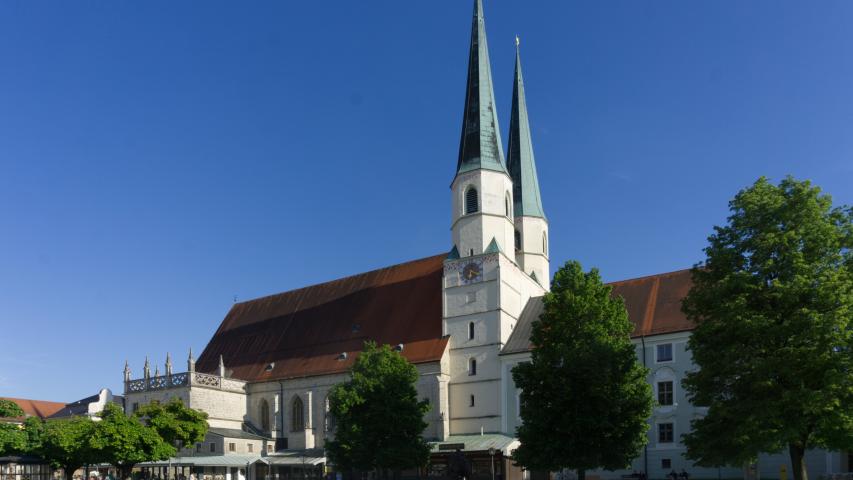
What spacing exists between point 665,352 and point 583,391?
50.2 ft

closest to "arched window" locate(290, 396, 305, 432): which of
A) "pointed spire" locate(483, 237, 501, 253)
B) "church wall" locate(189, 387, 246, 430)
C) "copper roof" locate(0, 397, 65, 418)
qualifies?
"church wall" locate(189, 387, 246, 430)

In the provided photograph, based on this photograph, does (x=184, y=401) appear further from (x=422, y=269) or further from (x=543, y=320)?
(x=543, y=320)

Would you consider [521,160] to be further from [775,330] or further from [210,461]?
[775,330]

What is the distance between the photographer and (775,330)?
25.8m

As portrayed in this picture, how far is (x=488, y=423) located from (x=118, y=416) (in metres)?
21.6

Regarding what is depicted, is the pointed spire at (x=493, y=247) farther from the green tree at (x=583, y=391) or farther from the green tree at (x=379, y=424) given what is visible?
the green tree at (x=583, y=391)

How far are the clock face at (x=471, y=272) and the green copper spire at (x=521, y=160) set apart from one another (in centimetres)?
836

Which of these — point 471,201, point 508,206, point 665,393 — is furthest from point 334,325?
point 665,393

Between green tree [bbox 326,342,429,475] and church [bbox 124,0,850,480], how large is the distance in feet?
14.9

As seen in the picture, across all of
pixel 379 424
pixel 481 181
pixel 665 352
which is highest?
pixel 481 181

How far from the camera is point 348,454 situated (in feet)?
137

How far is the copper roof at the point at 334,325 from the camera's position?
2190 inches

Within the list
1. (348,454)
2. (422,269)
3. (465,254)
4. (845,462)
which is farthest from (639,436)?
(422,269)

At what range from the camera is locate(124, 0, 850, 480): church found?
45.7m
